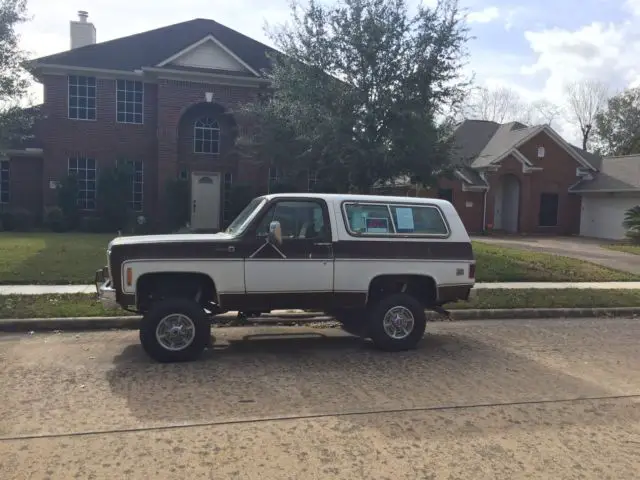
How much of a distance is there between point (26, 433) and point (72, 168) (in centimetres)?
2091

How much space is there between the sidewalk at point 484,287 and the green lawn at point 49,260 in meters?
0.50

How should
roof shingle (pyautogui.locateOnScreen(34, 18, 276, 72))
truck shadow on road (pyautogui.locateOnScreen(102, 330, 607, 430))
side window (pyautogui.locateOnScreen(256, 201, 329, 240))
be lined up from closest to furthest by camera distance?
truck shadow on road (pyautogui.locateOnScreen(102, 330, 607, 430)), side window (pyautogui.locateOnScreen(256, 201, 329, 240)), roof shingle (pyautogui.locateOnScreen(34, 18, 276, 72))

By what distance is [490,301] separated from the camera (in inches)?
430

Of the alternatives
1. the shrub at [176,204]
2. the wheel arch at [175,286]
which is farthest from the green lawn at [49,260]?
the wheel arch at [175,286]

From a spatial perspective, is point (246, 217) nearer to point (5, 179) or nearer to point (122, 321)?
point (122, 321)

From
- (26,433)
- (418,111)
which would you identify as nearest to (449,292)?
(26,433)

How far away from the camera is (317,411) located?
5.09 meters

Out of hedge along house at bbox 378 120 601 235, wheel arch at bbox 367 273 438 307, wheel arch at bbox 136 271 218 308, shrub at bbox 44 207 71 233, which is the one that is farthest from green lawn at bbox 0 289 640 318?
hedge along house at bbox 378 120 601 235

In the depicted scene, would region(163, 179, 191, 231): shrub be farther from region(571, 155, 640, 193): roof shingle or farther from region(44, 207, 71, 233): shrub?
region(571, 155, 640, 193): roof shingle

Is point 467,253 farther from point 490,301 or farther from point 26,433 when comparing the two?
point 26,433

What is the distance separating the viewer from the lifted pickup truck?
21.6 feet

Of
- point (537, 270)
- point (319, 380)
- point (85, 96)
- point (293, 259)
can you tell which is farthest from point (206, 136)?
point (319, 380)

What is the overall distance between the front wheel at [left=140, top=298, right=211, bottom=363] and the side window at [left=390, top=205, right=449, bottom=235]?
106 inches

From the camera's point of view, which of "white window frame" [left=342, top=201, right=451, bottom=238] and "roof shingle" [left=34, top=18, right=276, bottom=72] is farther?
"roof shingle" [left=34, top=18, right=276, bottom=72]
